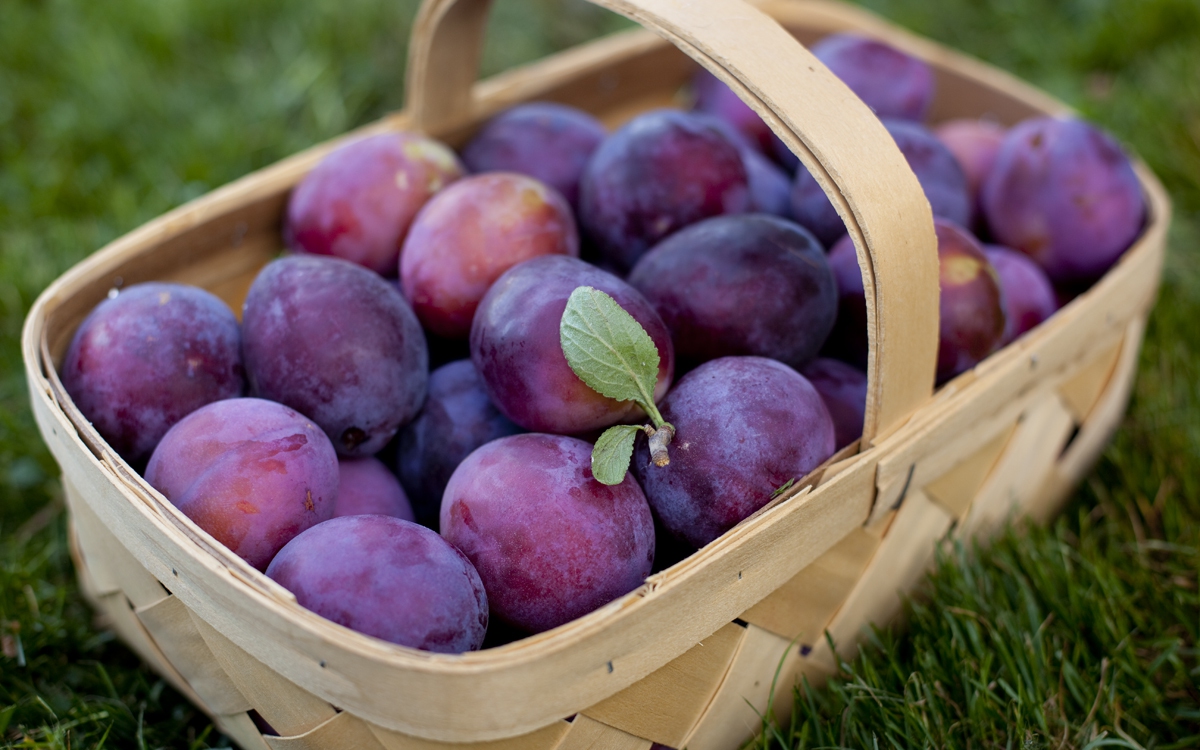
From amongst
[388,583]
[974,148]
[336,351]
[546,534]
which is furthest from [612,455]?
[974,148]

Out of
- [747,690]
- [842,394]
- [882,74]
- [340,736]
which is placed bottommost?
[747,690]

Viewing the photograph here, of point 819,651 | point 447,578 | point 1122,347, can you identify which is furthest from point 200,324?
point 1122,347

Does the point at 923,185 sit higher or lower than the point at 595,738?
higher

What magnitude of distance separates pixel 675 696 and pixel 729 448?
0.90 feet

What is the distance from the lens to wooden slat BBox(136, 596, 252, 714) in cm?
103

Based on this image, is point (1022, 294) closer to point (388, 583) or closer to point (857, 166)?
point (857, 166)

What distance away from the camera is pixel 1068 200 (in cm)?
160

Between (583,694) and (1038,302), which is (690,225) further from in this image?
(583,694)

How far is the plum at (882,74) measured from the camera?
177cm

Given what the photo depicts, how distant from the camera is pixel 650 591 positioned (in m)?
0.91

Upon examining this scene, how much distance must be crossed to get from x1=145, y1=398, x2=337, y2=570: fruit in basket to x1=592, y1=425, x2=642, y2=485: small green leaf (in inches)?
12.8

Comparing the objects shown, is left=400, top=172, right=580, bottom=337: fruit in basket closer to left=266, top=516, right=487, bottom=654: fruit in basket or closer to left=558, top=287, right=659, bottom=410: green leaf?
left=558, top=287, right=659, bottom=410: green leaf

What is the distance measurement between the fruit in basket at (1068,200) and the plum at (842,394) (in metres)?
0.54

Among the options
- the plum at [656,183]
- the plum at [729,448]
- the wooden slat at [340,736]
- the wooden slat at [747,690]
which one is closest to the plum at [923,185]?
the plum at [656,183]
